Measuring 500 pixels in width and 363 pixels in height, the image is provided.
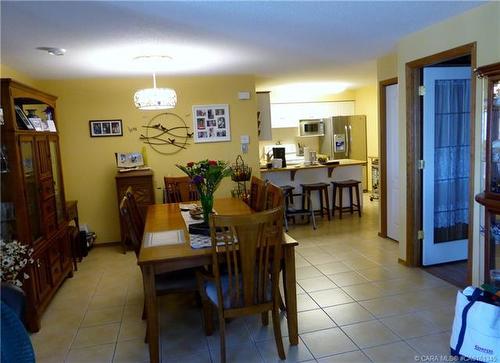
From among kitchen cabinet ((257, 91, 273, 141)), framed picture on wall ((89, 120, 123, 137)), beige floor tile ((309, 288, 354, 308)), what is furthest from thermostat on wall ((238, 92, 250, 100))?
beige floor tile ((309, 288, 354, 308))

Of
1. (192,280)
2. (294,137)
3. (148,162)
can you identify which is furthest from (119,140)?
(294,137)

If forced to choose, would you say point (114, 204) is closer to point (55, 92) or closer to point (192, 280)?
point (55, 92)

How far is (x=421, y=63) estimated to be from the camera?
3465mm

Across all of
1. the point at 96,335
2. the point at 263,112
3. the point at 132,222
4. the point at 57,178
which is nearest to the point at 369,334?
the point at 132,222

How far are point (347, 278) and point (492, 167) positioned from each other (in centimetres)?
164

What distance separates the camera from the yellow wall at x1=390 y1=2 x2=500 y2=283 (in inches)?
107

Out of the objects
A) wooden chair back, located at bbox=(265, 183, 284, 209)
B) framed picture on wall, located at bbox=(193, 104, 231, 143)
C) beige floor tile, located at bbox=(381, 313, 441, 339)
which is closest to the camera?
beige floor tile, located at bbox=(381, 313, 441, 339)

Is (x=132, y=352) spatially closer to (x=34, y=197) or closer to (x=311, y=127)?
(x=34, y=197)

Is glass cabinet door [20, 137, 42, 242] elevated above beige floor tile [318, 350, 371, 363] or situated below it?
above

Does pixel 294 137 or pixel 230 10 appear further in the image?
pixel 294 137

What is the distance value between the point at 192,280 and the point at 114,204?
117 inches

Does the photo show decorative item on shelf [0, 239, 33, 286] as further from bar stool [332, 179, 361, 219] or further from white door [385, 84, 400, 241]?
bar stool [332, 179, 361, 219]

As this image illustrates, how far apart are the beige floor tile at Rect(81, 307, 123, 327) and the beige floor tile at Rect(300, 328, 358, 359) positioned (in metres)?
1.51

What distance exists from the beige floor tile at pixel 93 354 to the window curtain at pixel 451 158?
3.11 m
